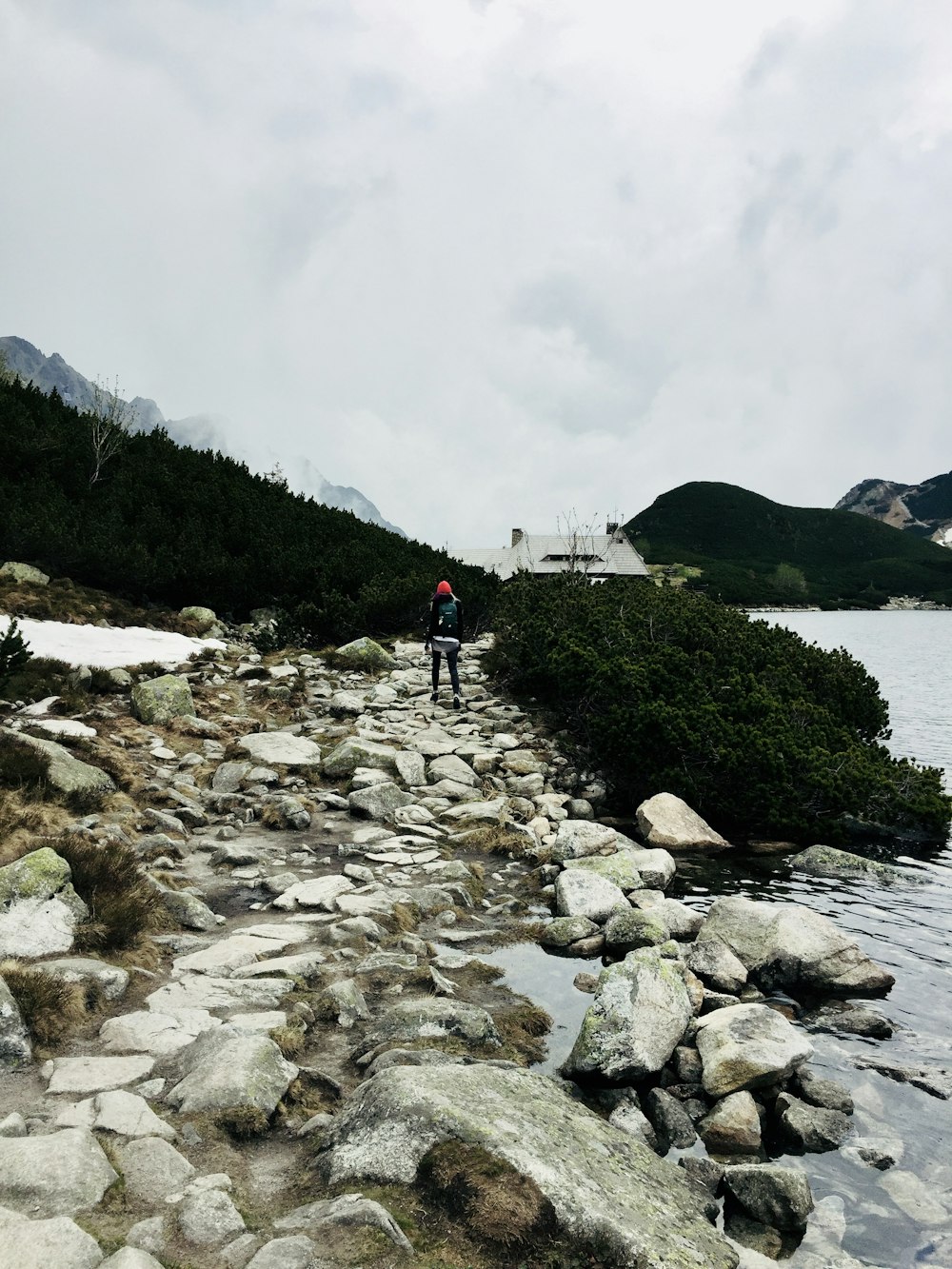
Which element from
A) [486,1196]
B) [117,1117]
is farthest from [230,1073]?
[486,1196]

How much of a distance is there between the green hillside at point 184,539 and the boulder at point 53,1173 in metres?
16.4

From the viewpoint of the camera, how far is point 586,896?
791cm

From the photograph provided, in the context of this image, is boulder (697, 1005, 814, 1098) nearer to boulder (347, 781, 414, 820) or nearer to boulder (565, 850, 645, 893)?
boulder (565, 850, 645, 893)

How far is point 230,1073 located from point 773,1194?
9.38ft

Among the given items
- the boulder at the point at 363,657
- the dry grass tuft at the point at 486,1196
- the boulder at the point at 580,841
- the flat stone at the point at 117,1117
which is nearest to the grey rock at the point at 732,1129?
the dry grass tuft at the point at 486,1196

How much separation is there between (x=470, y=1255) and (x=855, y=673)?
612 inches

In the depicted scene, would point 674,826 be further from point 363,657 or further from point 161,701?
point 363,657

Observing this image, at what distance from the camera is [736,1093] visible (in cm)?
508

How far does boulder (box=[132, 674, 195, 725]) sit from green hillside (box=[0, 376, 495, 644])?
6.86 meters

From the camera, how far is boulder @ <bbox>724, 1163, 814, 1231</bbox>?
4180 millimetres

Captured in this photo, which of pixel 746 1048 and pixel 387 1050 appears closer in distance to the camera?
pixel 387 1050

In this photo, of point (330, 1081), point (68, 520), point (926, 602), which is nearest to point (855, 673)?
point (330, 1081)

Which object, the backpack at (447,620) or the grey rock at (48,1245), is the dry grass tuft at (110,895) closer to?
the grey rock at (48,1245)

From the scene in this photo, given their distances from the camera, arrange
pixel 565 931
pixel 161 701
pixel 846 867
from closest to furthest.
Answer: pixel 565 931 < pixel 846 867 < pixel 161 701
